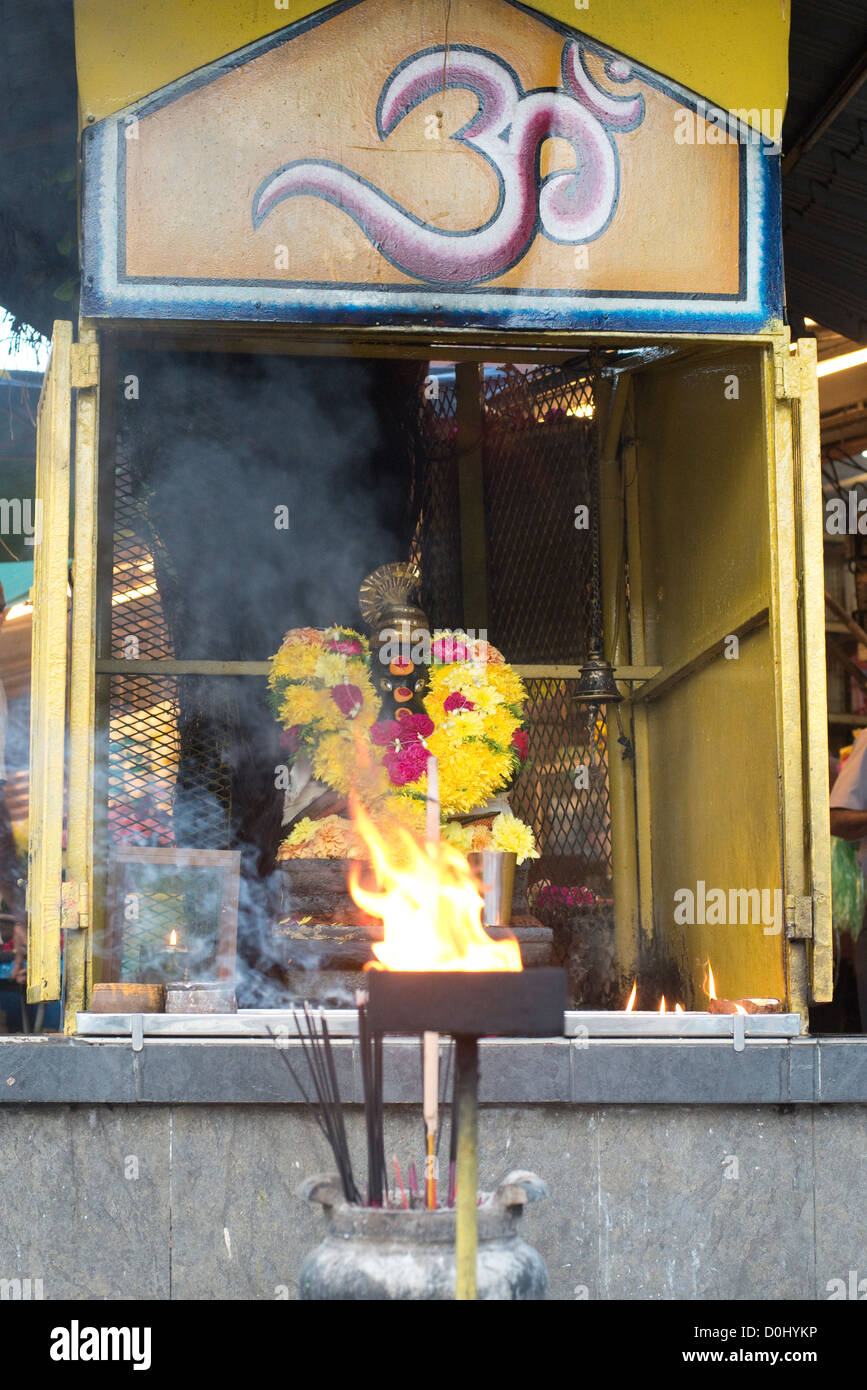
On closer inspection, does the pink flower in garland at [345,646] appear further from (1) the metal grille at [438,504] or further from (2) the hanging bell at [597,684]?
(1) the metal grille at [438,504]

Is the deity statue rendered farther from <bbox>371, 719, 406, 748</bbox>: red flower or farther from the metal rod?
the metal rod

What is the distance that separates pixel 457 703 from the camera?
20.0ft

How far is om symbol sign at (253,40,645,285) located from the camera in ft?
17.3

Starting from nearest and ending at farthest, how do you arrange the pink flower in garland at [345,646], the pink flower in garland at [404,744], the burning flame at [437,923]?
the burning flame at [437,923]
the pink flower in garland at [404,744]
the pink flower in garland at [345,646]

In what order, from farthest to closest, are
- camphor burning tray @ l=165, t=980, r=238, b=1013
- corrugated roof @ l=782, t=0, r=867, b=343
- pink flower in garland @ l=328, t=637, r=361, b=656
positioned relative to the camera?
pink flower in garland @ l=328, t=637, r=361, b=656 → corrugated roof @ l=782, t=0, r=867, b=343 → camphor burning tray @ l=165, t=980, r=238, b=1013

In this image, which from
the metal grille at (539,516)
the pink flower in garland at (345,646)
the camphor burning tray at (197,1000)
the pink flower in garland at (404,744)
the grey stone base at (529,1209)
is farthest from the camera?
the metal grille at (539,516)

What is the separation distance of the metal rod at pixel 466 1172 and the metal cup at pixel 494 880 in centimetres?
275

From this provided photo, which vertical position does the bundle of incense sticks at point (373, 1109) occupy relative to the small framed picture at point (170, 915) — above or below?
below

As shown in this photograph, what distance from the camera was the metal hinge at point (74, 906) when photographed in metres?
4.88

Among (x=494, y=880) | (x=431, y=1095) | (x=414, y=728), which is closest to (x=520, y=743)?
(x=414, y=728)

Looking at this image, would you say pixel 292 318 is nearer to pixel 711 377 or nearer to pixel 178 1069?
pixel 711 377

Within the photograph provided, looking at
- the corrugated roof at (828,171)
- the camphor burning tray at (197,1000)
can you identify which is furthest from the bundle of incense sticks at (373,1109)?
the corrugated roof at (828,171)

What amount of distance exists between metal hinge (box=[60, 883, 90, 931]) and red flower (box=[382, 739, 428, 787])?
149 centimetres

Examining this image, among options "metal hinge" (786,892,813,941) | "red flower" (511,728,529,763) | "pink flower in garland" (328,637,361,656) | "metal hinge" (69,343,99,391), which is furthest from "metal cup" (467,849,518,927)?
"metal hinge" (69,343,99,391)
